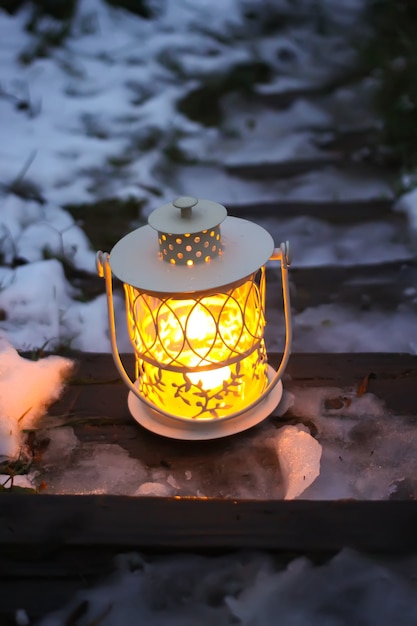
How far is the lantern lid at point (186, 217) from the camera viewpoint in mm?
1365

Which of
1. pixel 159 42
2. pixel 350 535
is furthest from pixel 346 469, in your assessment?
pixel 159 42

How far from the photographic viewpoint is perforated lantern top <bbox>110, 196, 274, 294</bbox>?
1365 mm

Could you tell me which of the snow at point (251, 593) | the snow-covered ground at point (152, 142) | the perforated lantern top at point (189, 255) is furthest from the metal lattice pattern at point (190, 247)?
the snow-covered ground at point (152, 142)

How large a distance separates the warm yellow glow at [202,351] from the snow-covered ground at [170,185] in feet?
0.63

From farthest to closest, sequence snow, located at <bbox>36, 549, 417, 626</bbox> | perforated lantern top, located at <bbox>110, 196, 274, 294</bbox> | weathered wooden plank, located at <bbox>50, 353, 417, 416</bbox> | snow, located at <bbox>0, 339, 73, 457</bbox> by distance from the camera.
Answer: weathered wooden plank, located at <bbox>50, 353, 417, 416</bbox> < snow, located at <bbox>0, 339, 73, 457</bbox> < perforated lantern top, located at <bbox>110, 196, 274, 294</bbox> < snow, located at <bbox>36, 549, 417, 626</bbox>

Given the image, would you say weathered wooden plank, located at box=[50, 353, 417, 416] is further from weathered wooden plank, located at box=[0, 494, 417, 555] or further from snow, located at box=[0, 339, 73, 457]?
weathered wooden plank, located at box=[0, 494, 417, 555]

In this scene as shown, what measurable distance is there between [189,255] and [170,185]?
199 cm

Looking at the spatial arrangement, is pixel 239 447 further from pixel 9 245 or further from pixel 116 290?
pixel 9 245

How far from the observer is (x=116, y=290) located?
280cm

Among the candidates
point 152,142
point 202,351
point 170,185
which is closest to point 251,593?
point 202,351

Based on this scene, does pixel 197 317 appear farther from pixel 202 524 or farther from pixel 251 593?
pixel 251 593

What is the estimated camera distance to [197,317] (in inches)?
62.5

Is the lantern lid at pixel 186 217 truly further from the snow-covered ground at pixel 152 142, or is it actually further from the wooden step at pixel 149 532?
the snow-covered ground at pixel 152 142

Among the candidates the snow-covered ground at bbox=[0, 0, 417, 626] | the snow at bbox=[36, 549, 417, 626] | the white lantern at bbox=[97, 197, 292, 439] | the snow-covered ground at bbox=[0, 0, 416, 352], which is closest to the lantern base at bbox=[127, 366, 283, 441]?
the white lantern at bbox=[97, 197, 292, 439]
